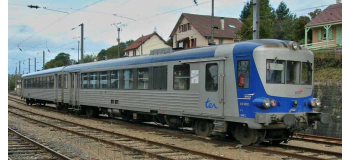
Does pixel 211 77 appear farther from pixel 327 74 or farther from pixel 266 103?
pixel 327 74

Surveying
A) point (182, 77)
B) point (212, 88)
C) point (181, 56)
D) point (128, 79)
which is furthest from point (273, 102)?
point (128, 79)

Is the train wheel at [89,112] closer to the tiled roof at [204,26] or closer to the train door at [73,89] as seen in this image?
the train door at [73,89]

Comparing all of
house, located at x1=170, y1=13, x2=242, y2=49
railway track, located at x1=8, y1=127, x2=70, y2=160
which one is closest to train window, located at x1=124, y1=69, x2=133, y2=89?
railway track, located at x1=8, y1=127, x2=70, y2=160

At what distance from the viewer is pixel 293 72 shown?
1000cm

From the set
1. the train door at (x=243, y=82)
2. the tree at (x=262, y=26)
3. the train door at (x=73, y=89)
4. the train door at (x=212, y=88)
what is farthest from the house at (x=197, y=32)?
the train door at (x=243, y=82)

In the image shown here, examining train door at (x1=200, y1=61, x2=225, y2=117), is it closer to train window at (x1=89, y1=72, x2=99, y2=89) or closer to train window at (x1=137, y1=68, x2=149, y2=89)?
train window at (x1=137, y1=68, x2=149, y2=89)

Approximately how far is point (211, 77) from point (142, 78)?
13.6 feet

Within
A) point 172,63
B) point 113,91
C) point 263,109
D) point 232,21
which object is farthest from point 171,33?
point 263,109

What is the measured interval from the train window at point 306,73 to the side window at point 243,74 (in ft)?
5.74

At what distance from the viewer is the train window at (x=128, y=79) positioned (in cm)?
1498

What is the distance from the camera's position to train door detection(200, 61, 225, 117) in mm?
10352

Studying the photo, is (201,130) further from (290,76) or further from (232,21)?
(232,21)

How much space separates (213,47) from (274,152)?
12.2ft

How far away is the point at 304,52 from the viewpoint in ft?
33.9
